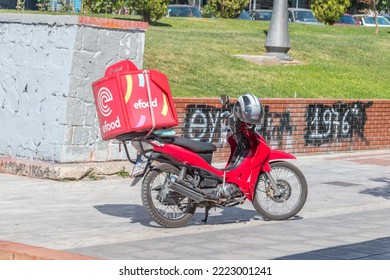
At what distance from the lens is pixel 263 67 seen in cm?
2355

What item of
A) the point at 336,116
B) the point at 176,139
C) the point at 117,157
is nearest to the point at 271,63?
the point at 336,116

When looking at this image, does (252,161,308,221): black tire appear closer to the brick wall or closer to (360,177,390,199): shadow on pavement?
A: (360,177,390,199): shadow on pavement

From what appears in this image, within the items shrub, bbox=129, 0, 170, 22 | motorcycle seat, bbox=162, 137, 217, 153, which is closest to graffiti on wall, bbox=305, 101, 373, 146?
→ motorcycle seat, bbox=162, 137, 217, 153

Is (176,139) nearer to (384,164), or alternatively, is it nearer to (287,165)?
(287,165)

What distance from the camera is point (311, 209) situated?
490 inches

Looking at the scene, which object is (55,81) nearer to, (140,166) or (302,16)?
(140,166)

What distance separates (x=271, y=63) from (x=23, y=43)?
32.2ft

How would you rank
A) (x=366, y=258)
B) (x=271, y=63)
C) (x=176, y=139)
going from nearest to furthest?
(x=366, y=258) → (x=176, y=139) → (x=271, y=63)

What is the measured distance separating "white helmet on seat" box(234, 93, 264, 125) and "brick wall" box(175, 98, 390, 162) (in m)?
5.33

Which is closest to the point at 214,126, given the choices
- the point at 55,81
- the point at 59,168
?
the point at 55,81

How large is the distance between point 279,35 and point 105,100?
47.7 feet

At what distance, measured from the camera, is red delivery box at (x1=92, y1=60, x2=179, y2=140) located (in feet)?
33.8

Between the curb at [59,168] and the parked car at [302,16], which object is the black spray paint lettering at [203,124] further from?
the parked car at [302,16]

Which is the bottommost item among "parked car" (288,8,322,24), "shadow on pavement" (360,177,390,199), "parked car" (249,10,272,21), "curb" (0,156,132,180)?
"curb" (0,156,132,180)
